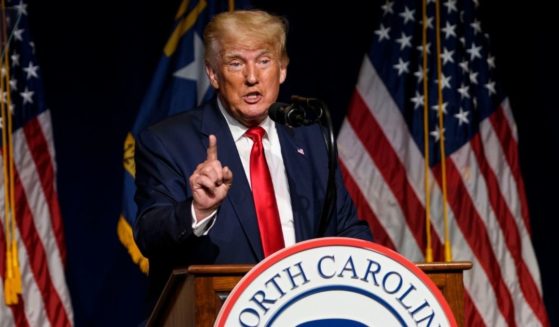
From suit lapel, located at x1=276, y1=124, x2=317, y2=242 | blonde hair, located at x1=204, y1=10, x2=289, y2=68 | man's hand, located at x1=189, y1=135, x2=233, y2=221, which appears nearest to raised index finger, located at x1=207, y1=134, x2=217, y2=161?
man's hand, located at x1=189, y1=135, x2=233, y2=221

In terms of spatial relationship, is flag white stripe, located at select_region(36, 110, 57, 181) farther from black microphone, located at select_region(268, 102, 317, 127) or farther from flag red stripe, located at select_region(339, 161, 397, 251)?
black microphone, located at select_region(268, 102, 317, 127)

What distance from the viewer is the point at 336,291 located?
203cm

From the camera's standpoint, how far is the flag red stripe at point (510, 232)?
496cm

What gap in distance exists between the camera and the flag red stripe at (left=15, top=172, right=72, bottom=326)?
461cm

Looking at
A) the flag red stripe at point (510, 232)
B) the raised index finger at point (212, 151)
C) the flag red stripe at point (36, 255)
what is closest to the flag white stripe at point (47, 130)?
the flag red stripe at point (36, 255)

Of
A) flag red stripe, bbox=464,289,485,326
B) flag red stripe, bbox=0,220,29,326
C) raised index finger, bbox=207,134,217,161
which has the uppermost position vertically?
raised index finger, bbox=207,134,217,161

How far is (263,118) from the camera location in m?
2.90

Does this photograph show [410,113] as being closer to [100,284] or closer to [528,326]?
[528,326]

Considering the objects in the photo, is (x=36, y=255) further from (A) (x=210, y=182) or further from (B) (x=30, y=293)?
(A) (x=210, y=182)

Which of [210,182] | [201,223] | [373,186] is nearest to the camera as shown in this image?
[210,182]

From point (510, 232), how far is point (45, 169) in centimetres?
210

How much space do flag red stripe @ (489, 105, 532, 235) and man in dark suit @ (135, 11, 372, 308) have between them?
2.23 metres

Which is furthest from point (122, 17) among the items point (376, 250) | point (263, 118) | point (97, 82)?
point (376, 250)

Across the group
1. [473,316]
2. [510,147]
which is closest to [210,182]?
[473,316]
